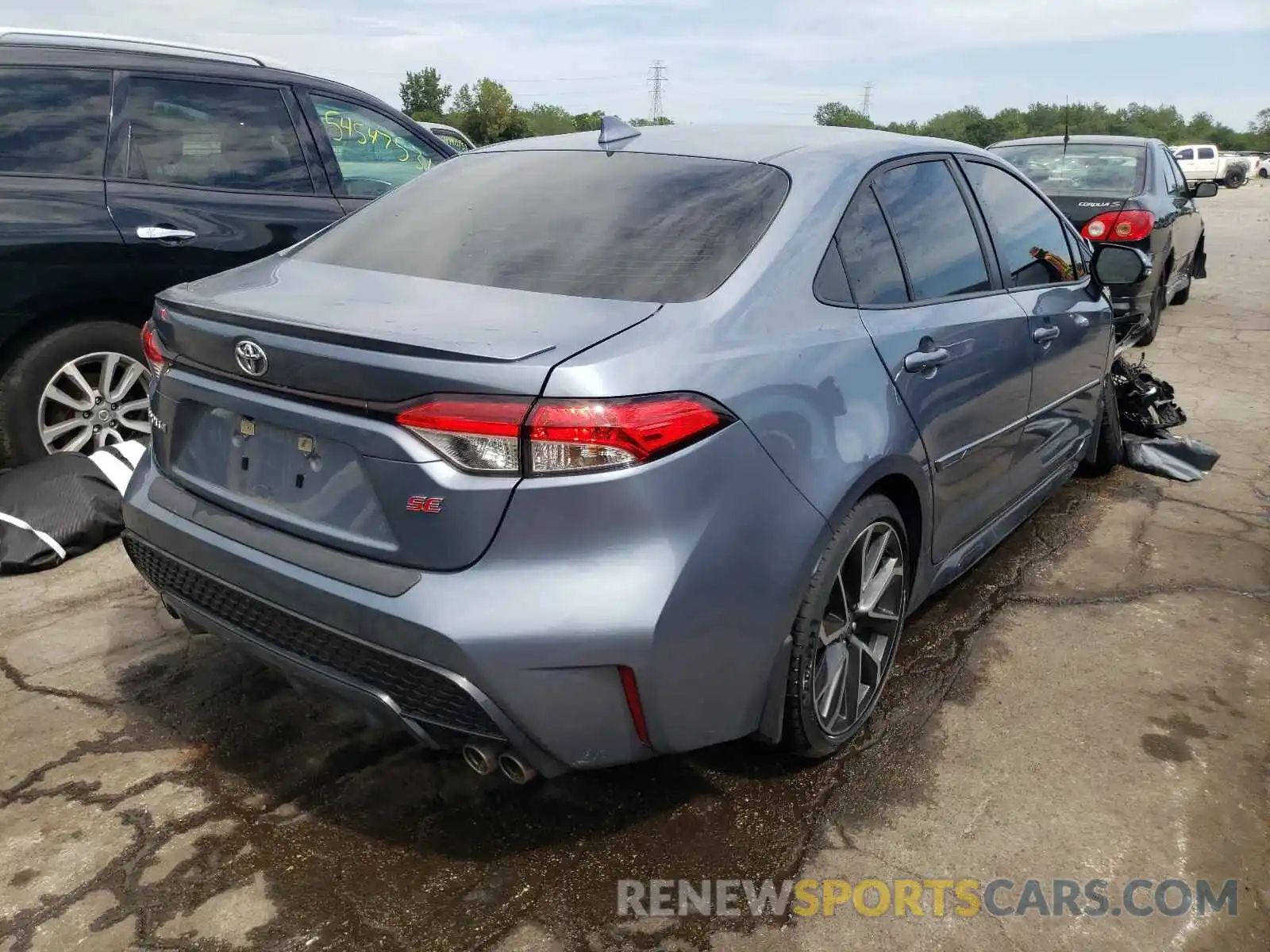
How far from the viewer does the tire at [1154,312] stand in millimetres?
8031

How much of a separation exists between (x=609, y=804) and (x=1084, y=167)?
7.18 meters

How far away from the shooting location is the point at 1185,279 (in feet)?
33.0

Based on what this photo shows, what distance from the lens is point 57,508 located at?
4.00 m

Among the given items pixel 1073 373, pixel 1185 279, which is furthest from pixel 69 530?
pixel 1185 279

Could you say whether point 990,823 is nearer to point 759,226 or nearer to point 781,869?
point 781,869

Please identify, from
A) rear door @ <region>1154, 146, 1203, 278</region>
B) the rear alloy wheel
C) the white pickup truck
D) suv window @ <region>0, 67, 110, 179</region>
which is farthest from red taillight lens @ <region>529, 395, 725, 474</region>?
the white pickup truck

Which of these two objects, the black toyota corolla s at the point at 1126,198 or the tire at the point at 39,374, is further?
the black toyota corolla s at the point at 1126,198

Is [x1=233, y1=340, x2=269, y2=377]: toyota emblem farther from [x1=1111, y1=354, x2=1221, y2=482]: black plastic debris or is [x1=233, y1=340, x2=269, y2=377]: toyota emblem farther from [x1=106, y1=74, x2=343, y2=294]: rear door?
[x1=1111, y1=354, x2=1221, y2=482]: black plastic debris

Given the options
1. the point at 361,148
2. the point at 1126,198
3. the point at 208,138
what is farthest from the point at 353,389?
the point at 1126,198

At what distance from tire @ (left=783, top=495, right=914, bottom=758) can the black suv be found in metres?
3.26

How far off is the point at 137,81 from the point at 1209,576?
16.1 feet

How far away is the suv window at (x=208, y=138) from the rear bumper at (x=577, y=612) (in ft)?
9.33

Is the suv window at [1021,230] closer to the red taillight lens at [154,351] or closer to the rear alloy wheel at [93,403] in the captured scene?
the red taillight lens at [154,351]

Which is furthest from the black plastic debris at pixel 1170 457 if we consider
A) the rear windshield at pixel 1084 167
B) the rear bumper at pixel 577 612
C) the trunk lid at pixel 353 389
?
the trunk lid at pixel 353 389
